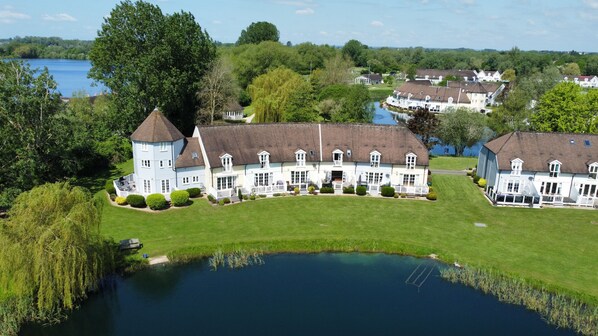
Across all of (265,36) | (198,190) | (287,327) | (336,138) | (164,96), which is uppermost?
(265,36)

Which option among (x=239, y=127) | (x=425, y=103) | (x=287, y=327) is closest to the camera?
(x=287, y=327)

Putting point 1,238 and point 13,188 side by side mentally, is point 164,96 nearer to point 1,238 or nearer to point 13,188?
point 13,188

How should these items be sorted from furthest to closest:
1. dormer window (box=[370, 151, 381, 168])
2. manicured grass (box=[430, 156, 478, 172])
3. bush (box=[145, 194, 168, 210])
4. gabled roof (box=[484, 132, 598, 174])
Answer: manicured grass (box=[430, 156, 478, 172]) < dormer window (box=[370, 151, 381, 168]) < gabled roof (box=[484, 132, 598, 174]) < bush (box=[145, 194, 168, 210])

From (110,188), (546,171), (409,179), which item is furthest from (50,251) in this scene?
(546,171)

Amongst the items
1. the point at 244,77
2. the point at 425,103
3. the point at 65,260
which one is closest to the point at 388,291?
the point at 65,260

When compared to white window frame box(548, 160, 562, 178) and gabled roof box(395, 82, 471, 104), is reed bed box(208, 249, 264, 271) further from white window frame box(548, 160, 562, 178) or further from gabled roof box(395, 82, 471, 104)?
gabled roof box(395, 82, 471, 104)

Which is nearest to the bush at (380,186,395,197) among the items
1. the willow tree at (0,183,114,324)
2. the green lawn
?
the green lawn
